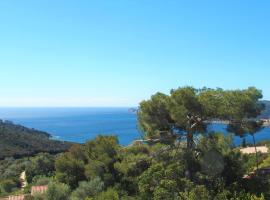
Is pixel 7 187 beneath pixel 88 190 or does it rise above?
beneath


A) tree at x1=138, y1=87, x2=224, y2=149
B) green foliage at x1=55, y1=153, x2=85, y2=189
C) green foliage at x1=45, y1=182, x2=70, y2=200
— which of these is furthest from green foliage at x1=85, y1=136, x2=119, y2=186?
tree at x1=138, y1=87, x2=224, y2=149

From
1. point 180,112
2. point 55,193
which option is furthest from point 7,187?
point 180,112

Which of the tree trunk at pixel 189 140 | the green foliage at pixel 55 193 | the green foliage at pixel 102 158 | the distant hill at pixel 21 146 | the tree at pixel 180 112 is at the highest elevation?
the tree at pixel 180 112

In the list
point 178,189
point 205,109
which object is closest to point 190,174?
point 205,109

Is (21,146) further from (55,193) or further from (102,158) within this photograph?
(55,193)

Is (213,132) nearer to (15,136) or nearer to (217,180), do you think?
(217,180)

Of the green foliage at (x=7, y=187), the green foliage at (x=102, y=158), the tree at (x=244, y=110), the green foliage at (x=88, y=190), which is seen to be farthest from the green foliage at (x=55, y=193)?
the green foliage at (x=7, y=187)

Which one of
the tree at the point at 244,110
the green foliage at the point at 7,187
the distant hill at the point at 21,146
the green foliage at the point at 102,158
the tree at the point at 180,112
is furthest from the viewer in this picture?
the distant hill at the point at 21,146

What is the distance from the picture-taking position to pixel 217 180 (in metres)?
14.4

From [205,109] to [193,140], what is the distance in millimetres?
1301

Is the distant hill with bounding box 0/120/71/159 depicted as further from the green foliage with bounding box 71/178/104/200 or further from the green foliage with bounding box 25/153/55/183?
the green foliage with bounding box 71/178/104/200

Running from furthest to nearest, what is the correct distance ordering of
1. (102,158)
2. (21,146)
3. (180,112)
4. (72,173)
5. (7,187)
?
(21,146) → (7,187) → (72,173) → (102,158) → (180,112)

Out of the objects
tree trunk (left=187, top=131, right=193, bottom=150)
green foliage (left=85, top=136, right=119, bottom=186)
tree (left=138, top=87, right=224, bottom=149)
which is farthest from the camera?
green foliage (left=85, top=136, right=119, bottom=186)

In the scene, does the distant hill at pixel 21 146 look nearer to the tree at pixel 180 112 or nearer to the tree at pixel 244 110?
the tree at pixel 180 112
